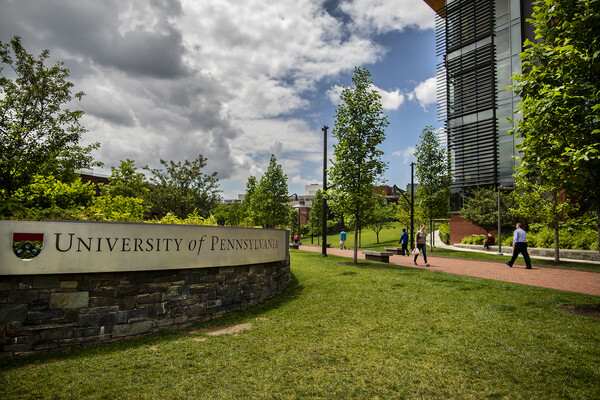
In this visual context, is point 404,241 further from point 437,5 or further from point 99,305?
point 437,5

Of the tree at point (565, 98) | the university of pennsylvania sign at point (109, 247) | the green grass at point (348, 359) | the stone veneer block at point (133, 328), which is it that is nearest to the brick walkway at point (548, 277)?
the green grass at point (348, 359)

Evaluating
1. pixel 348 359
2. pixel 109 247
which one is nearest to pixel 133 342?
pixel 109 247

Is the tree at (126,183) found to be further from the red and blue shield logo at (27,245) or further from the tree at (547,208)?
the tree at (547,208)

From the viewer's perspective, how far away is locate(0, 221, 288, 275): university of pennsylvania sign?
4.38 meters

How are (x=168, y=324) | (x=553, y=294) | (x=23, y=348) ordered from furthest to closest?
1. (x=553, y=294)
2. (x=168, y=324)
3. (x=23, y=348)

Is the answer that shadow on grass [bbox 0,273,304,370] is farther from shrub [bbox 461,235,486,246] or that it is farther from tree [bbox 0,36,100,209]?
shrub [bbox 461,235,486,246]

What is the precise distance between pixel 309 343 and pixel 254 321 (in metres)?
1.50

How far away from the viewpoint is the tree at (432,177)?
69.3ft

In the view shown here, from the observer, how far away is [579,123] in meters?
6.09

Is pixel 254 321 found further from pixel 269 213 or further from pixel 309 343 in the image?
pixel 269 213

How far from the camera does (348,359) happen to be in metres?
4.17

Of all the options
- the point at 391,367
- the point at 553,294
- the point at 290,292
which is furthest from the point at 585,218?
the point at 391,367

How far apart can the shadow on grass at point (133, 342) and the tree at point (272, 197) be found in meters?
19.7

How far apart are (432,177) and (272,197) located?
→ 493 inches
